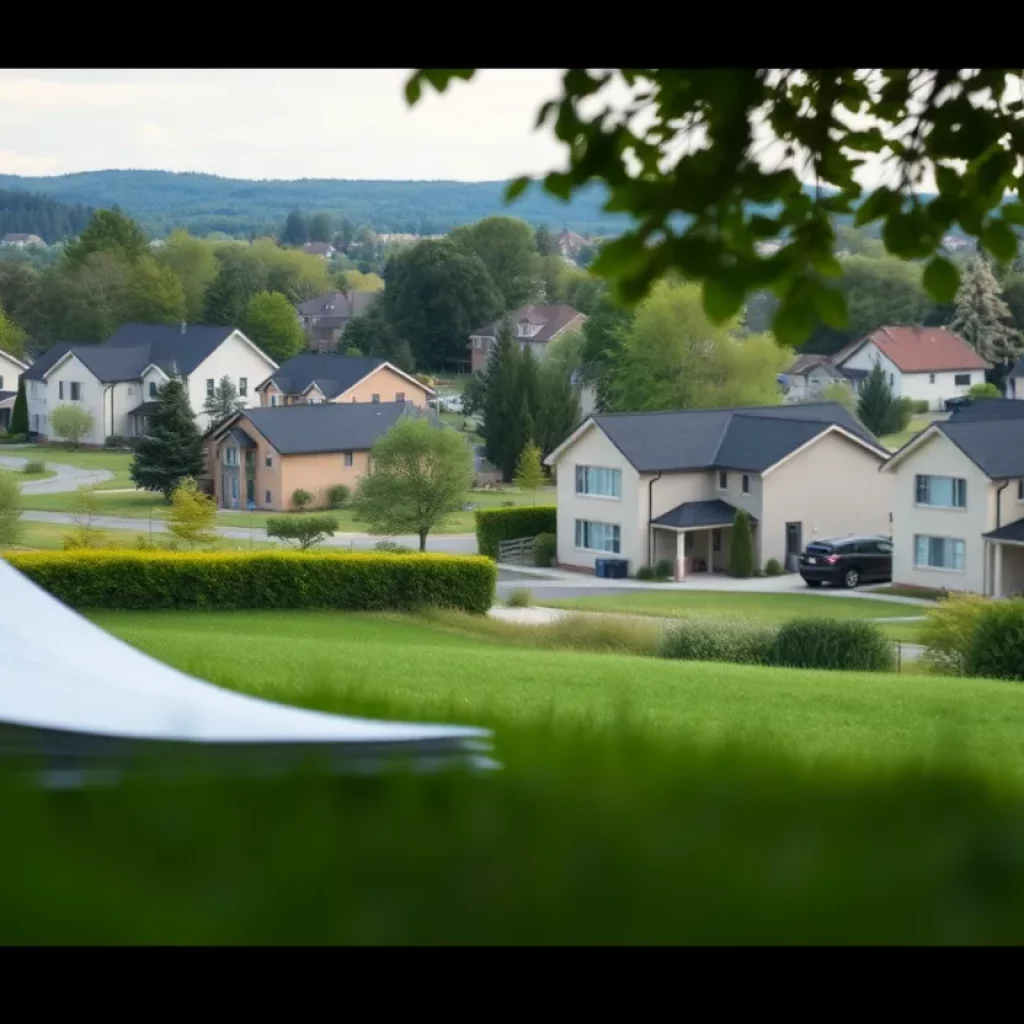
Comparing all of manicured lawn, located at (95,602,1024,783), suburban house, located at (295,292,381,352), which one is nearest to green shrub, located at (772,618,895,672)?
manicured lawn, located at (95,602,1024,783)

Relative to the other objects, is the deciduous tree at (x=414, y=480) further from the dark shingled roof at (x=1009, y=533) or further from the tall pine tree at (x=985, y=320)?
the tall pine tree at (x=985, y=320)

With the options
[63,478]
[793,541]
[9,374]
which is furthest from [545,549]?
[9,374]

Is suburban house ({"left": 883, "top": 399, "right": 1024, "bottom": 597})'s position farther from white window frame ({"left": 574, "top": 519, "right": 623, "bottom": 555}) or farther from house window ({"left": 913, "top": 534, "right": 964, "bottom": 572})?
white window frame ({"left": 574, "top": 519, "right": 623, "bottom": 555})

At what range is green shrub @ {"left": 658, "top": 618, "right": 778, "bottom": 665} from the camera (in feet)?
32.4

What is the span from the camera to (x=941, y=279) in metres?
2.96

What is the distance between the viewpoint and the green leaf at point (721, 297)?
2.91 meters

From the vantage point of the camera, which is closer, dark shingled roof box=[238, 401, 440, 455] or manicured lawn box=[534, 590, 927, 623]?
manicured lawn box=[534, 590, 927, 623]

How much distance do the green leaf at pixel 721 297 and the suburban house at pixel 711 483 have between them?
991cm

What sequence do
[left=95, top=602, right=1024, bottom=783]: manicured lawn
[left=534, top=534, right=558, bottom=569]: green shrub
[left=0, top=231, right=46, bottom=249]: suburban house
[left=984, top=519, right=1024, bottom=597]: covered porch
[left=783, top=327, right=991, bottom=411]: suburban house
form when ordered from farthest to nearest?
[left=534, top=534, right=558, bottom=569]: green shrub < [left=984, top=519, right=1024, bottom=597]: covered porch < [left=783, top=327, right=991, bottom=411]: suburban house < [left=0, top=231, right=46, bottom=249]: suburban house < [left=95, top=602, right=1024, bottom=783]: manicured lawn

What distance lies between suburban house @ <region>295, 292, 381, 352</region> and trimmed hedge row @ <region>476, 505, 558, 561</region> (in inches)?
144

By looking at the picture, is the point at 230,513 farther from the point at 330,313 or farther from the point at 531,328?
the point at 531,328

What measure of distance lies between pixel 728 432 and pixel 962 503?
10.8 ft

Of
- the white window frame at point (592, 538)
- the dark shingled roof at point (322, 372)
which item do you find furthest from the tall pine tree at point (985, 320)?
the dark shingled roof at point (322, 372)
